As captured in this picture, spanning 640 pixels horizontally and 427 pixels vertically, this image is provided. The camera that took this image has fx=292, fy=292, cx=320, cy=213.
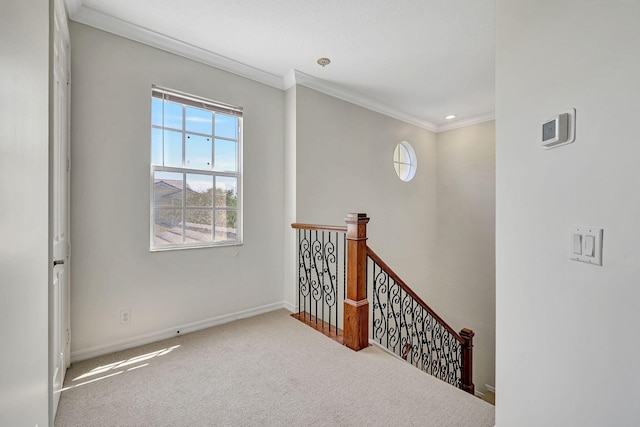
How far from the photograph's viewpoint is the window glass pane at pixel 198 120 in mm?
2846

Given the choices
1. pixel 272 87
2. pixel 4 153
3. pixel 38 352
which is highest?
pixel 272 87

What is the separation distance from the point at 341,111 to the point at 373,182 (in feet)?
3.66

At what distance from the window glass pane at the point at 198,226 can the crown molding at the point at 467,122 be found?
4374 mm

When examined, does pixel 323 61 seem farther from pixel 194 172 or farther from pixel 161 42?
pixel 194 172

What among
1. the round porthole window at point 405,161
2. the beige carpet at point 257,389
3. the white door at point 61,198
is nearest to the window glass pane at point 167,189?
the white door at point 61,198

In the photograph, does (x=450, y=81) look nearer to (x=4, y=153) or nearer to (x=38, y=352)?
(x=4, y=153)

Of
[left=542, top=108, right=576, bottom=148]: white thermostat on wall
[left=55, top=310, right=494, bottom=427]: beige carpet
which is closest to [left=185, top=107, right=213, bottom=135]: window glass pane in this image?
[left=55, top=310, right=494, bottom=427]: beige carpet

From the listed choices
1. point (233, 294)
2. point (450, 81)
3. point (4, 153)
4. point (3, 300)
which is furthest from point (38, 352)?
point (450, 81)

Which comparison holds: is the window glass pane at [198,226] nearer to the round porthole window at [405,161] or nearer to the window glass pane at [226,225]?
the window glass pane at [226,225]

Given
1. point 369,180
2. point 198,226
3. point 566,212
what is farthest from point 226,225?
point 566,212

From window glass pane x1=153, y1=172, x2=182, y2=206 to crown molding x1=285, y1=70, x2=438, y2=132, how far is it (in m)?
1.71

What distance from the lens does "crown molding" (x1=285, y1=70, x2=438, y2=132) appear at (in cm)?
342

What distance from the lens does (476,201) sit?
492 cm

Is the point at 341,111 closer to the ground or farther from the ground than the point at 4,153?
farther from the ground
